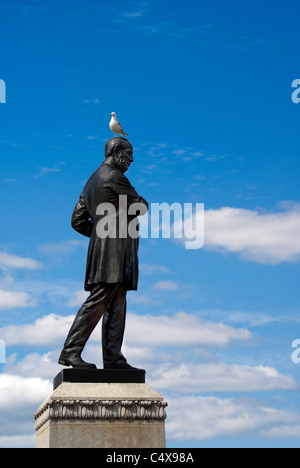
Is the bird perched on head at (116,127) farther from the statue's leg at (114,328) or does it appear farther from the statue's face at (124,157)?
the statue's leg at (114,328)

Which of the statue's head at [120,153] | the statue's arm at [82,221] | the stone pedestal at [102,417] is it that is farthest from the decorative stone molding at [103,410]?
the statue's head at [120,153]

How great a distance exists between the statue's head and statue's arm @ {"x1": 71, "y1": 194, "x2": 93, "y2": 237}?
109 centimetres

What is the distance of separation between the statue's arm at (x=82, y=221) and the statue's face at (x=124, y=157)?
1.13m

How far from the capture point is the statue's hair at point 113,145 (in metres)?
14.3

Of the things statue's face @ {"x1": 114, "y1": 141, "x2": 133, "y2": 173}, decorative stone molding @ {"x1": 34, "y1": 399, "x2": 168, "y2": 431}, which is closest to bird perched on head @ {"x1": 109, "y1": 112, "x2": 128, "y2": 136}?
statue's face @ {"x1": 114, "y1": 141, "x2": 133, "y2": 173}

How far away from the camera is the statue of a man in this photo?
44.3 ft

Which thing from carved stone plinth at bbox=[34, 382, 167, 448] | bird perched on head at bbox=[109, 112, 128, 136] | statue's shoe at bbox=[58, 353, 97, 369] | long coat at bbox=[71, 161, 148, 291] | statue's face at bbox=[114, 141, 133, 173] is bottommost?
carved stone plinth at bbox=[34, 382, 167, 448]

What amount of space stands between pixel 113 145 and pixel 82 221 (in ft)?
5.29

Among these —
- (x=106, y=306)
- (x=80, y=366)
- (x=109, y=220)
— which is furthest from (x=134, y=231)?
(x=80, y=366)

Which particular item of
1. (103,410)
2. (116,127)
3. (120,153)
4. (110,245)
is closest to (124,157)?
(120,153)

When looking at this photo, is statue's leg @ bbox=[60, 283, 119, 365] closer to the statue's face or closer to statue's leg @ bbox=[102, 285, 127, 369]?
statue's leg @ bbox=[102, 285, 127, 369]

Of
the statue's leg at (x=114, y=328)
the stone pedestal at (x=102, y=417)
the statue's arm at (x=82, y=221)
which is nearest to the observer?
the stone pedestal at (x=102, y=417)
